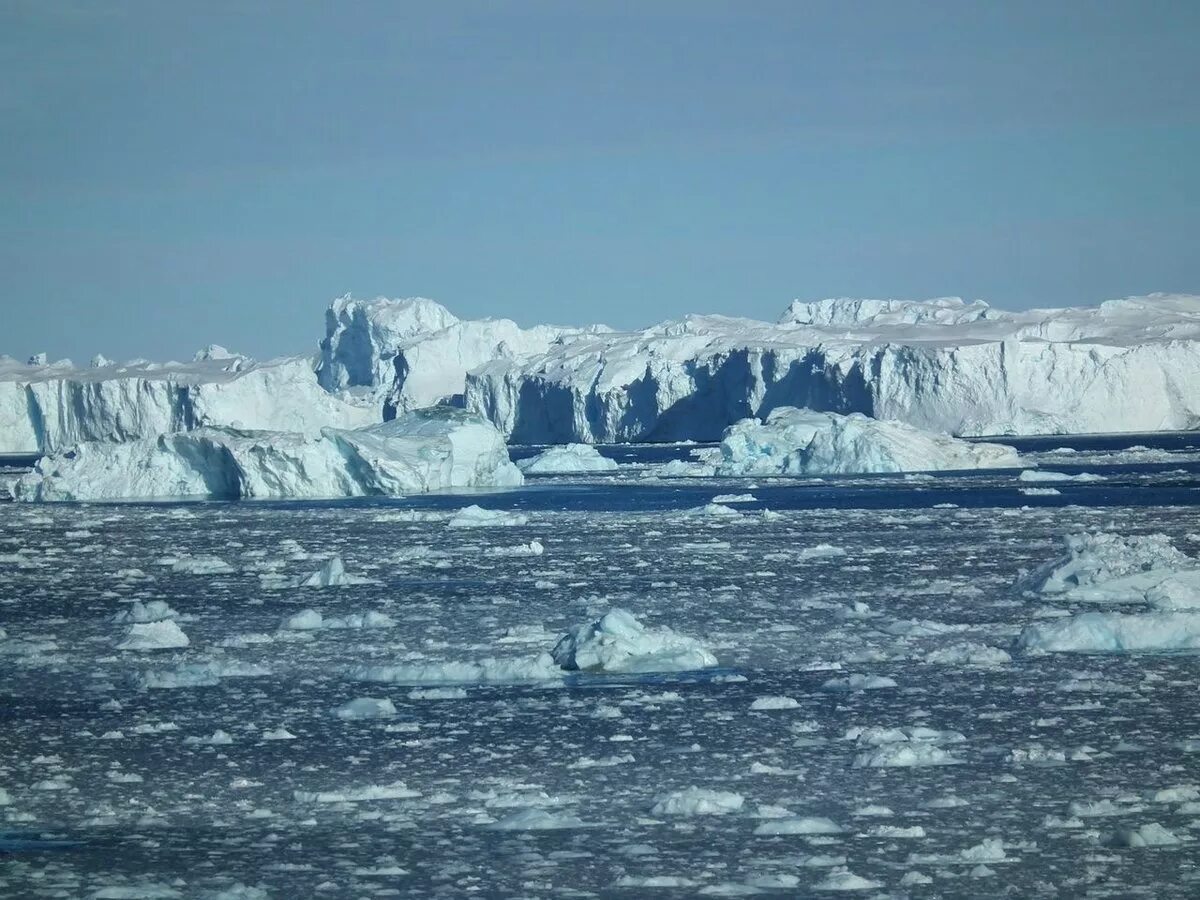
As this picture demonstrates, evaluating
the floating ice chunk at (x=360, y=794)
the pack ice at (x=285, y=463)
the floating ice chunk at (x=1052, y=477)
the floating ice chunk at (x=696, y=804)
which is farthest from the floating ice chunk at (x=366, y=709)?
the floating ice chunk at (x=1052, y=477)

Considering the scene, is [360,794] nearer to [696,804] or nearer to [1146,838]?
[696,804]

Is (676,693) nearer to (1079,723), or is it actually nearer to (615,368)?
(1079,723)

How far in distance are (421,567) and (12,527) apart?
1015 centimetres

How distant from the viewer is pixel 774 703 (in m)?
8.33

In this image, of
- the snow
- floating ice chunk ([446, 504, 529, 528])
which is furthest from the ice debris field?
the snow

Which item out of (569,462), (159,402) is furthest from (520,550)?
(159,402)

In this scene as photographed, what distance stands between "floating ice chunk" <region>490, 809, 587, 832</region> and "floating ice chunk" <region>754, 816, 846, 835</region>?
2.26 ft

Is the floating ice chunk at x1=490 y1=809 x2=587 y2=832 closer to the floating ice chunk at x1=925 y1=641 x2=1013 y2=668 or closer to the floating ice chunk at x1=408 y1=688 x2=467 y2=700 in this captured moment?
the floating ice chunk at x1=408 y1=688 x2=467 y2=700

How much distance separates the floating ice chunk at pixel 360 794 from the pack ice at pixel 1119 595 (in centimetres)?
481

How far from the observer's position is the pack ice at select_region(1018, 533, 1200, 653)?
32.7ft

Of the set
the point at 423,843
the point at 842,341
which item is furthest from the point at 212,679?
the point at 842,341

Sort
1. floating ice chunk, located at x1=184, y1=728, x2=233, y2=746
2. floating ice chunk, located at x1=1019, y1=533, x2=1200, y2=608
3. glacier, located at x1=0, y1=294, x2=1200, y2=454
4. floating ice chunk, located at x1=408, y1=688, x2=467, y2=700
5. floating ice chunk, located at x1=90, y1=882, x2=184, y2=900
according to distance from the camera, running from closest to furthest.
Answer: floating ice chunk, located at x1=90, y1=882, x2=184, y2=900 < floating ice chunk, located at x1=184, y1=728, x2=233, y2=746 < floating ice chunk, located at x1=408, y1=688, x2=467, y2=700 < floating ice chunk, located at x1=1019, y1=533, x2=1200, y2=608 < glacier, located at x1=0, y1=294, x2=1200, y2=454

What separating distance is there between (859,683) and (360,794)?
332 cm

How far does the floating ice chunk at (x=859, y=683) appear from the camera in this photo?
28.8 ft
